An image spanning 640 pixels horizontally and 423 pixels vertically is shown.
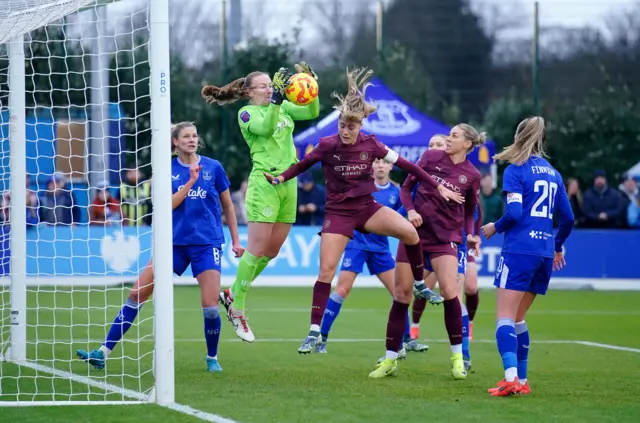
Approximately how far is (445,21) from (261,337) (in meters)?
17.0

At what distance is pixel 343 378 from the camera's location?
9672mm

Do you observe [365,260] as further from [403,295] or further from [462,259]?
[403,295]

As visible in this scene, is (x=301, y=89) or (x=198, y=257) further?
(x=198, y=257)

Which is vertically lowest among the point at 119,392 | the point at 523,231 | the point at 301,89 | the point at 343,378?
the point at 343,378

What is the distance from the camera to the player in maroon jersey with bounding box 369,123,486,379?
32.6ft

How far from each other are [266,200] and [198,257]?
3.15 feet

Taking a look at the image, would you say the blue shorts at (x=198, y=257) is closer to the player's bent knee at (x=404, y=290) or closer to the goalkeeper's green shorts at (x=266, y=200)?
the goalkeeper's green shorts at (x=266, y=200)

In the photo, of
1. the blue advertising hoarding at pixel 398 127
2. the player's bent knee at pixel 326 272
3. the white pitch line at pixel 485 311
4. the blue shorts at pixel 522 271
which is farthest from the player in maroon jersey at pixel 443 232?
the blue advertising hoarding at pixel 398 127

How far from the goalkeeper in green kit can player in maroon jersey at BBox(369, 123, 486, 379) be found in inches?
47.6

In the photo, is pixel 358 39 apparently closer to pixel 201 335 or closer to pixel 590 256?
pixel 590 256

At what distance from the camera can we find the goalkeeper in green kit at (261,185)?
10.6 meters

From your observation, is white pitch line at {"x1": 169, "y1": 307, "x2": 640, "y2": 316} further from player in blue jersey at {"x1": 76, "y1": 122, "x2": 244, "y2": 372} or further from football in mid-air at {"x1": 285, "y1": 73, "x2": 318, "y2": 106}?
football in mid-air at {"x1": 285, "y1": 73, "x2": 318, "y2": 106}

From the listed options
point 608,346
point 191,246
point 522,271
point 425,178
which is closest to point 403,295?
point 425,178

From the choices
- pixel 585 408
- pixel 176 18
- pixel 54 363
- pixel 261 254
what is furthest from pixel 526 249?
pixel 176 18
